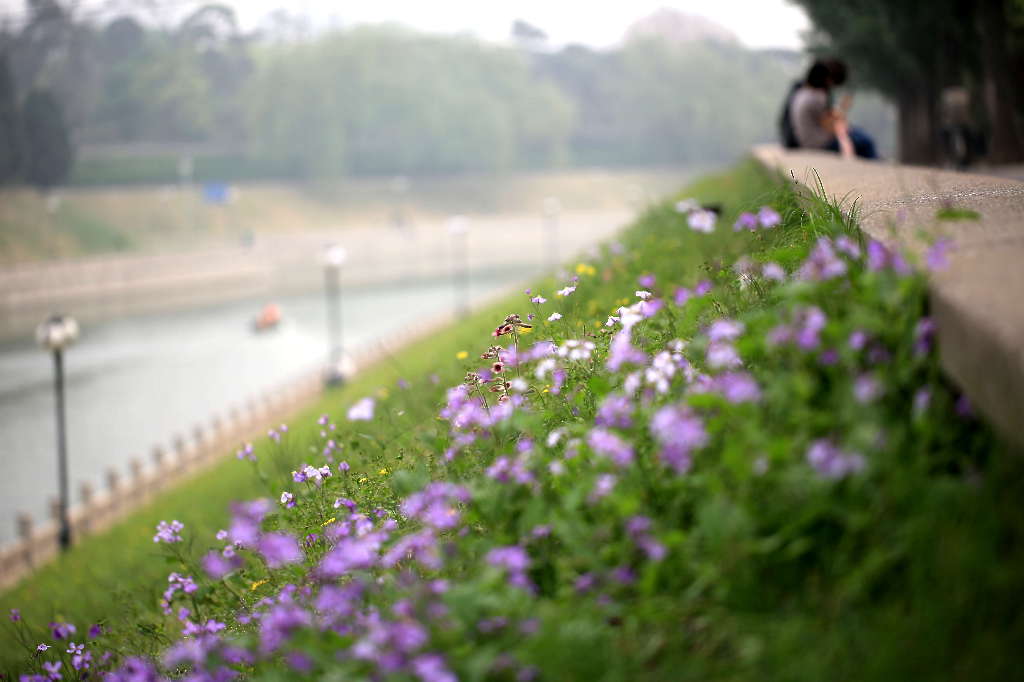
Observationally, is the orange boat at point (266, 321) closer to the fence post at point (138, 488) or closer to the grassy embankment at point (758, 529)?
the fence post at point (138, 488)

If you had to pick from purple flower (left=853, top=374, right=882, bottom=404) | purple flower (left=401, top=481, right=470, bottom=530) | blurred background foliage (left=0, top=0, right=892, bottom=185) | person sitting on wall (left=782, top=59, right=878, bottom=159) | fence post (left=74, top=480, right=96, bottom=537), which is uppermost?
blurred background foliage (left=0, top=0, right=892, bottom=185)

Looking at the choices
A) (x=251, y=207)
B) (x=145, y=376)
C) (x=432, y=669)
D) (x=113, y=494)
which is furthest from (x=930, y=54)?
(x=251, y=207)

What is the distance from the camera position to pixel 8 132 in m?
58.9

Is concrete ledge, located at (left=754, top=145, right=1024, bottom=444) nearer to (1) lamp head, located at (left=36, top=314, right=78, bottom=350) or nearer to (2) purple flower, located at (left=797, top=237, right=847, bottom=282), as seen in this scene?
(2) purple flower, located at (left=797, top=237, right=847, bottom=282)

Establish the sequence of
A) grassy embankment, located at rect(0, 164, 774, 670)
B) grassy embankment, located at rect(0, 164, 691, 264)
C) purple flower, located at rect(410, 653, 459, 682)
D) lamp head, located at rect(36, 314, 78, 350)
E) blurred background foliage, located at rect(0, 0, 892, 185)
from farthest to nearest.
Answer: blurred background foliage, located at rect(0, 0, 892, 185) → grassy embankment, located at rect(0, 164, 691, 264) → lamp head, located at rect(36, 314, 78, 350) → grassy embankment, located at rect(0, 164, 774, 670) → purple flower, located at rect(410, 653, 459, 682)

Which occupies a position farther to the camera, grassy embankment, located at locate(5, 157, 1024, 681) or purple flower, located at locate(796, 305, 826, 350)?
purple flower, located at locate(796, 305, 826, 350)

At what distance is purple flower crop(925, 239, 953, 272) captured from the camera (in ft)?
7.30

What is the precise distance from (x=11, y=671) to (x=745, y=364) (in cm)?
374

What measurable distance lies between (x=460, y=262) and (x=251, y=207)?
15061 mm

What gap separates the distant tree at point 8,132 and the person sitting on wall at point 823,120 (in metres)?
56.4

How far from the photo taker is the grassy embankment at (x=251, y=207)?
52.2 metres

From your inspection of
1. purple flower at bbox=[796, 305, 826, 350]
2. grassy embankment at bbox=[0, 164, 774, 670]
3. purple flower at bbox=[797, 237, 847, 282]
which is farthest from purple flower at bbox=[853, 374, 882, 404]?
grassy embankment at bbox=[0, 164, 774, 670]

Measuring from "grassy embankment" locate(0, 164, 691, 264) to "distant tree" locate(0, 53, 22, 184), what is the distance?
221 cm

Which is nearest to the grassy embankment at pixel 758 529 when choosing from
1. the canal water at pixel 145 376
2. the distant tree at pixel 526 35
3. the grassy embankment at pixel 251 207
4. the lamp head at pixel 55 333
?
the lamp head at pixel 55 333
